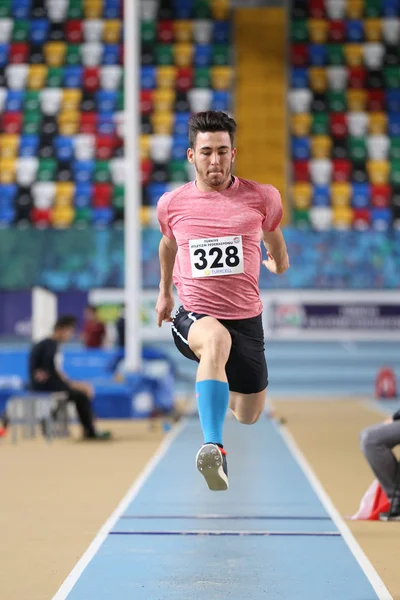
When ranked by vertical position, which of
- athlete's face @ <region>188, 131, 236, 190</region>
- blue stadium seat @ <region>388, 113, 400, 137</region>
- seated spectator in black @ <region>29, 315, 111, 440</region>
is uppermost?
blue stadium seat @ <region>388, 113, 400, 137</region>

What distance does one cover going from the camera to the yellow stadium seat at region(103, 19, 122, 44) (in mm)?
24250

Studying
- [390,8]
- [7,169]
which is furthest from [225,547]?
[390,8]

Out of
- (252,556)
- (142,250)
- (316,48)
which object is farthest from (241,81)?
(252,556)

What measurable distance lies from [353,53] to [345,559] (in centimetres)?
1971

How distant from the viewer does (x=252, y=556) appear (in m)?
5.21

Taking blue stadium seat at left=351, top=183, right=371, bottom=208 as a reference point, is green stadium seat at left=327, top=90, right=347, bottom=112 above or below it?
above

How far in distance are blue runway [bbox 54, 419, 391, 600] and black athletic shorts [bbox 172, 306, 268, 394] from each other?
82cm

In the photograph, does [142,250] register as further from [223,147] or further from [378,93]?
[223,147]

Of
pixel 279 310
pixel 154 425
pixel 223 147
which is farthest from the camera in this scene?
pixel 279 310

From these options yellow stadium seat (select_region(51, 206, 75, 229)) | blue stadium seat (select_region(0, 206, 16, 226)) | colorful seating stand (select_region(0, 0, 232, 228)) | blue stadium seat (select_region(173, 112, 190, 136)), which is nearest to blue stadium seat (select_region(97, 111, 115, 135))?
colorful seating stand (select_region(0, 0, 232, 228))

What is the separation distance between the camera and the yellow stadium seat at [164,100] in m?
23.0

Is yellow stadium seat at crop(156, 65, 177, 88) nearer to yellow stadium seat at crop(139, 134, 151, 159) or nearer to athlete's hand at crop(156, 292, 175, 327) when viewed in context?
yellow stadium seat at crop(139, 134, 151, 159)

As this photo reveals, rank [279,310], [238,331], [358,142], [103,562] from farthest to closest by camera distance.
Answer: [358,142], [279,310], [103,562], [238,331]

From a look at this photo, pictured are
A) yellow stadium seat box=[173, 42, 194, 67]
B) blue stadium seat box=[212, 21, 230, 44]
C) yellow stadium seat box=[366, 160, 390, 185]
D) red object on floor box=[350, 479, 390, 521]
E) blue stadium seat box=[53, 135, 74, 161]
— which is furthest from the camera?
blue stadium seat box=[212, 21, 230, 44]
